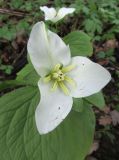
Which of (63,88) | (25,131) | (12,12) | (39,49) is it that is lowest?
(12,12)

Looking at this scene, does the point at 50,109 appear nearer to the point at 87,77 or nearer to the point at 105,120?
the point at 87,77

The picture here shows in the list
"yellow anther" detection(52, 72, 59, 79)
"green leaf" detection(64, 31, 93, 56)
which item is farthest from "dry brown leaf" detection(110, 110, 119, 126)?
"yellow anther" detection(52, 72, 59, 79)

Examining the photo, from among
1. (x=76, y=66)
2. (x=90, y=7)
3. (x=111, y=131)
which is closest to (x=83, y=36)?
(x=76, y=66)

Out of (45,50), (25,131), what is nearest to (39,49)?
(45,50)

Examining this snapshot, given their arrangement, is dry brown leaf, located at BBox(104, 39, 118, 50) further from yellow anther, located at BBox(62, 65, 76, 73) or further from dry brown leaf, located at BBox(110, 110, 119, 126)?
yellow anther, located at BBox(62, 65, 76, 73)

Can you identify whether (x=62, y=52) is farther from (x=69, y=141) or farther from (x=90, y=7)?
(x=90, y=7)

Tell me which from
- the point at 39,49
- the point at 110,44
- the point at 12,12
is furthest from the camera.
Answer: the point at 12,12

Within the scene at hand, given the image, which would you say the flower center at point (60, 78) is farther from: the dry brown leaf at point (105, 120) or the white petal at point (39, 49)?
the dry brown leaf at point (105, 120)
